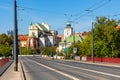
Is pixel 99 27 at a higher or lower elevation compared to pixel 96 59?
higher

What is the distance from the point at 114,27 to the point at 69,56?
109ft

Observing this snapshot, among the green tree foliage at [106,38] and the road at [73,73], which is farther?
the green tree foliage at [106,38]

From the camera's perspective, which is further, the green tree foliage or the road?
the green tree foliage

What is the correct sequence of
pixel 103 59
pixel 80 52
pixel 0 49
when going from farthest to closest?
pixel 0 49, pixel 80 52, pixel 103 59

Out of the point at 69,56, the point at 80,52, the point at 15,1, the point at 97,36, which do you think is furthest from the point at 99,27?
the point at 15,1

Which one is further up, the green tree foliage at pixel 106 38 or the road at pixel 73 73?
the green tree foliage at pixel 106 38

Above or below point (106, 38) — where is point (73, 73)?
below

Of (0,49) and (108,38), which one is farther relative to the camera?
(0,49)

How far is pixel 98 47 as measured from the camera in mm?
97812

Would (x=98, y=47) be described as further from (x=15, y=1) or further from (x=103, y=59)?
(x=15, y=1)

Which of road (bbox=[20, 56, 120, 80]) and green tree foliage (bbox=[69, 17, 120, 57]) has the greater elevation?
green tree foliage (bbox=[69, 17, 120, 57])

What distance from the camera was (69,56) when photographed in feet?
422

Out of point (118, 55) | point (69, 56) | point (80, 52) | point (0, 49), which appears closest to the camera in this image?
point (118, 55)

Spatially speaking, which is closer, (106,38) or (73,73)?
(73,73)
